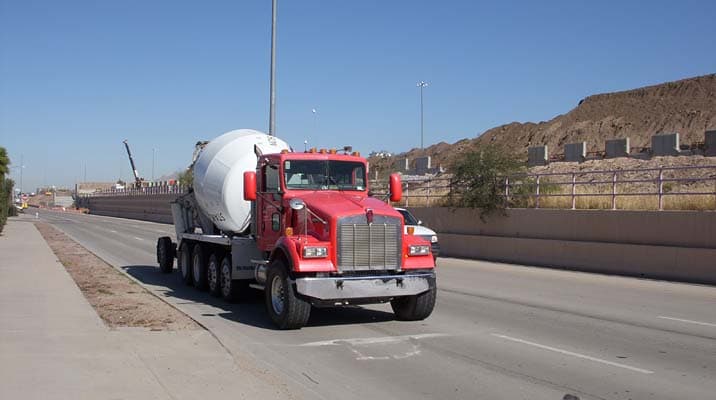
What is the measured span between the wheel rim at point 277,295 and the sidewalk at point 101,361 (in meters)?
1.23

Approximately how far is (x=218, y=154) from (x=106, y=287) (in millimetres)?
3991

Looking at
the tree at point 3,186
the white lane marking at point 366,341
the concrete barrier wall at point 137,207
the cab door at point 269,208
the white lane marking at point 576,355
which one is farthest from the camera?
the concrete barrier wall at point 137,207

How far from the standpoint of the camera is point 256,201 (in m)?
13.7

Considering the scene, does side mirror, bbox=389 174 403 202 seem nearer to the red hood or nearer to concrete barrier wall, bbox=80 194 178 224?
the red hood

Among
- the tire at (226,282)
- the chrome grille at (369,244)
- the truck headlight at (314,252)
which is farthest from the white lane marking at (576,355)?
the tire at (226,282)

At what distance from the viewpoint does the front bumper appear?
35.0 ft

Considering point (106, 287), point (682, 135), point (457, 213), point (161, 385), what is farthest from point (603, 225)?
point (682, 135)

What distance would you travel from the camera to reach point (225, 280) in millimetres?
14625

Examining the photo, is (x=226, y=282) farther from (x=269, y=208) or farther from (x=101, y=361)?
(x=101, y=361)

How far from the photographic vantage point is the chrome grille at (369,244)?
36.0 ft

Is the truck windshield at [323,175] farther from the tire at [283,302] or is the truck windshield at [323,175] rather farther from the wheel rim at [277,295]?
the wheel rim at [277,295]

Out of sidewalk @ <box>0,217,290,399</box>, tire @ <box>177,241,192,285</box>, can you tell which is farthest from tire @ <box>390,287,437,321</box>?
tire @ <box>177,241,192,285</box>

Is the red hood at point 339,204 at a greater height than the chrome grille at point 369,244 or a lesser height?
greater

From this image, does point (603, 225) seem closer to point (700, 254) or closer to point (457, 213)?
point (700, 254)
